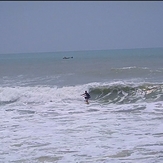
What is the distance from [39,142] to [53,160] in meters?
1.78

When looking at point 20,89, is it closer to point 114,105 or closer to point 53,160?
point 114,105

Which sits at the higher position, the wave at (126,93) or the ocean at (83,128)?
the wave at (126,93)

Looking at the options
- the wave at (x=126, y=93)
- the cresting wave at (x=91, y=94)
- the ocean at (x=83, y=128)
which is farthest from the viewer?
the cresting wave at (x=91, y=94)

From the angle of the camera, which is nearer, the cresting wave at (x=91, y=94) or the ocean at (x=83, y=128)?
the ocean at (x=83, y=128)

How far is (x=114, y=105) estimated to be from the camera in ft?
55.2

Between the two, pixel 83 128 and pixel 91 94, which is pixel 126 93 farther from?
pixel 83 128

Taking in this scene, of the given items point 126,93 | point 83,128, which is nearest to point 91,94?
point 126,93

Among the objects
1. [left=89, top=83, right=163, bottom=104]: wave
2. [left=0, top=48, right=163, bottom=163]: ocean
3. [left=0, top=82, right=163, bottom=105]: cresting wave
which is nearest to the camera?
[left=0, top=48, right=163, bottom=163]: ocean

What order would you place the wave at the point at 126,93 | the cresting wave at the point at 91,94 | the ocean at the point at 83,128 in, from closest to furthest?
1. the ocean at the point at 83,128
2. the wave at the point at 126,93
3. the cresting wave at the point at 91,94

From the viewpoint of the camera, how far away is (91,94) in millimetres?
20953

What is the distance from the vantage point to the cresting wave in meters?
18.7

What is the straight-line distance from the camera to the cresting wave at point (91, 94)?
1873cm

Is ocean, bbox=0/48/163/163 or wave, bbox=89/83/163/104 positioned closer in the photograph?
ocean, bbox=0/48/163/163

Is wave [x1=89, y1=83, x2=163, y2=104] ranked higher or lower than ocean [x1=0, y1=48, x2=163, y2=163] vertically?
higher
